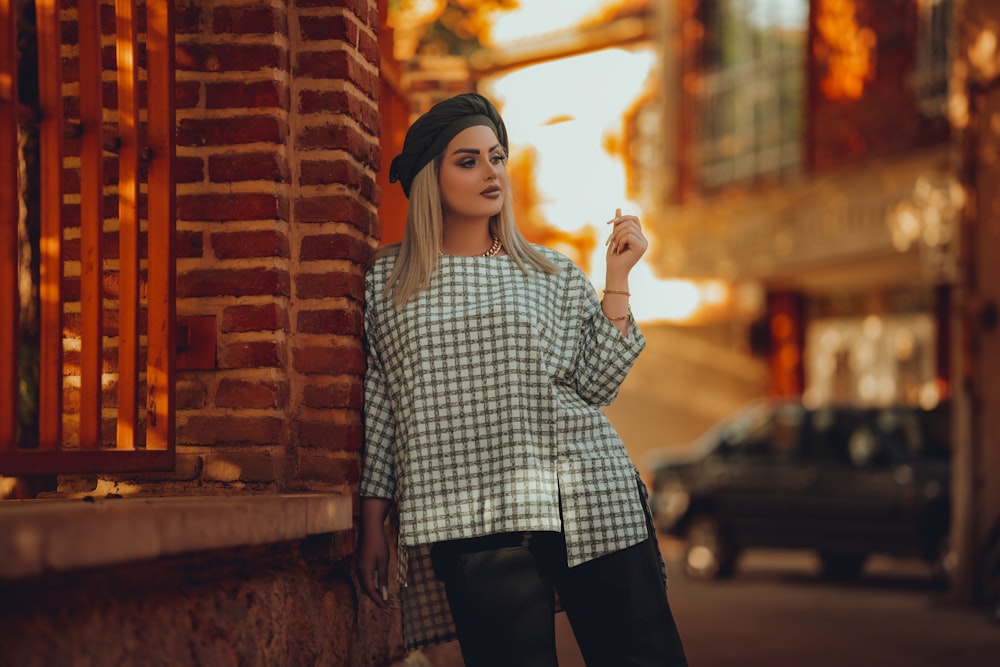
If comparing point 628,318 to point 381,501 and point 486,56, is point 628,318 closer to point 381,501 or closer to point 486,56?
point 381,501

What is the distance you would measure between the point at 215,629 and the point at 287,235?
48.7 inches

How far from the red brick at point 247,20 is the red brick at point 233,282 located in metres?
0.69

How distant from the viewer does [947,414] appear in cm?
1398

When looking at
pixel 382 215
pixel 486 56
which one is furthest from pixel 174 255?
pixel 486 56

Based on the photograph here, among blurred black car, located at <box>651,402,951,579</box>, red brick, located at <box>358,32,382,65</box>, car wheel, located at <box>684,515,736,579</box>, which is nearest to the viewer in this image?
red brick, located at <box>358,32,382,65</box>

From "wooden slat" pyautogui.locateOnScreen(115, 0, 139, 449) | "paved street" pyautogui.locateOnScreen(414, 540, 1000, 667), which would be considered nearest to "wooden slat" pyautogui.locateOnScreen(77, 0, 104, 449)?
"wooden slat" pyautogui.locateOnScreen(115, 0, 139, 449)

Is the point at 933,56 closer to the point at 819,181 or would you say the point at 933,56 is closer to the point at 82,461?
the point at 819,181

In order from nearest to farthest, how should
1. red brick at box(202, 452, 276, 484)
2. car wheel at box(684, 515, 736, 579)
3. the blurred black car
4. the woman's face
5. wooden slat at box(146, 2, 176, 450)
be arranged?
the woman's face
wooden slat at box(146, 2, 176, 450)
red brick at box(202, 452, 276, 484)
the blurred black car
car wheel at box(684, 515, 736, 579)

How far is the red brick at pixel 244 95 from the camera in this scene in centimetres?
461

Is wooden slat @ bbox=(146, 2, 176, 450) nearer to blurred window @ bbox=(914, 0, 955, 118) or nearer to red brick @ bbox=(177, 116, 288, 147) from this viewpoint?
red brick @ bbox=(177, 116, 288, 147)

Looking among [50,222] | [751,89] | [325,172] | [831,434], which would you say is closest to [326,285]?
[325,172]

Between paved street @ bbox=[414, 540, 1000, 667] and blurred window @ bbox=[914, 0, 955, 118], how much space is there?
5089 millimetres

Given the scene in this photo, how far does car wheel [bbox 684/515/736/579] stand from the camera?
14812mm

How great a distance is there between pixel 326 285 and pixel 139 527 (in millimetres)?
1458
